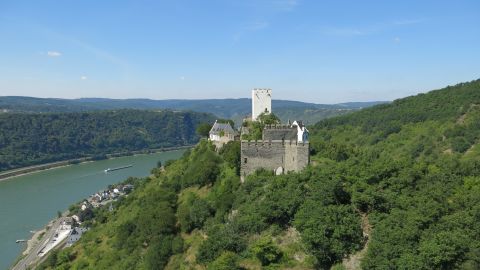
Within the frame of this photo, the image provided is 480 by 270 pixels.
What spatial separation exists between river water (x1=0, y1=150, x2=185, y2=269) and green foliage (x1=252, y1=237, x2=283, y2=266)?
29.8m

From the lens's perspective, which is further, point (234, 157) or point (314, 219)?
point (234, 157)

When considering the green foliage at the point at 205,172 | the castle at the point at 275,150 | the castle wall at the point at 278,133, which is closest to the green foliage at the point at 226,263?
the castle at the point at 275,150

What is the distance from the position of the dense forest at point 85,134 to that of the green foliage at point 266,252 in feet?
252

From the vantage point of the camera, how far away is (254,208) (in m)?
16.3

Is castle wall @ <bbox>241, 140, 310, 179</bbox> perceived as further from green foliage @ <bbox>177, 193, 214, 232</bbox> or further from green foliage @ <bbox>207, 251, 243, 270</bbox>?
green foliage @ <bbox>207, 251, 243, 270</bbox>

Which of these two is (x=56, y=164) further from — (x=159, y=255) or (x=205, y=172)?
(x=159, y=255)

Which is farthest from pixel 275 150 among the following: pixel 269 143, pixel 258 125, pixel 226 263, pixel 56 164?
pixel 56 164

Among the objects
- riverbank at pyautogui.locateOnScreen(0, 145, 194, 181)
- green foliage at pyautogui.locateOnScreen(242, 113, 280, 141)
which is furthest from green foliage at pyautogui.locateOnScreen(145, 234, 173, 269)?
riverbank at pyautogui.locateOnScreen(0, 145, 194, 181)

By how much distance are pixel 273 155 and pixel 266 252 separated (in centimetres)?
583

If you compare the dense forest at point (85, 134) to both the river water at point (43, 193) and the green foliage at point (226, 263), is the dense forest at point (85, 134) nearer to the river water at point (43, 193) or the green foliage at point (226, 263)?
the river water at point (43, 193)

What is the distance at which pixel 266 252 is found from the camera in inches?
550

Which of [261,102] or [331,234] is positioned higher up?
[261,102]

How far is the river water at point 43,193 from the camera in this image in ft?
141

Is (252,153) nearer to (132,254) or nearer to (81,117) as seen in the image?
(132,254)
